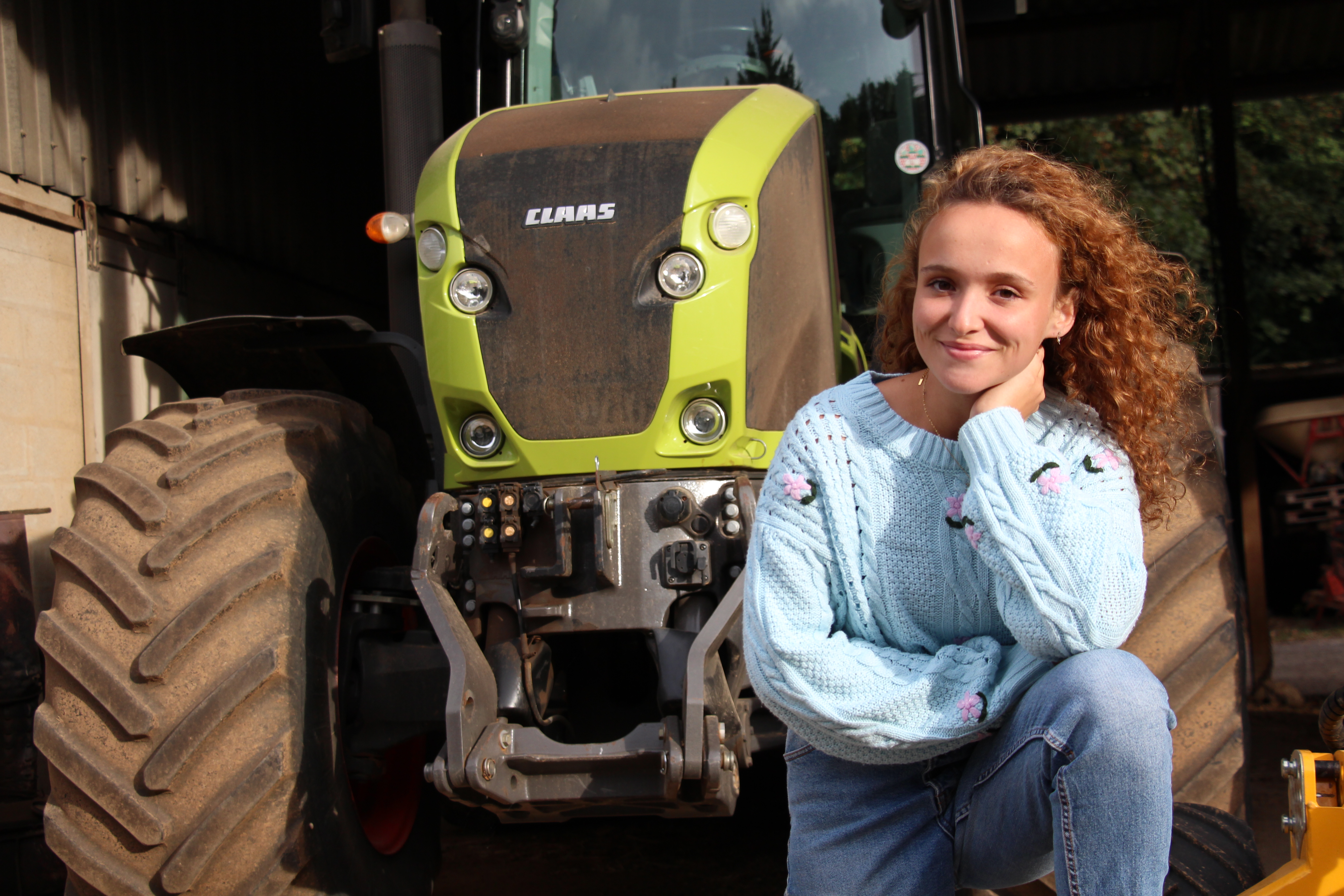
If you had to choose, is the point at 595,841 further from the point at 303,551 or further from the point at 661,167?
the point at 661,167

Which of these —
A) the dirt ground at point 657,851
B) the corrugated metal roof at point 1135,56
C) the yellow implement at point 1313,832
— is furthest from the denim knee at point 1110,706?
the corrugated metal roof at point 1135,56

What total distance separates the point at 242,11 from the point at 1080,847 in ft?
20.2

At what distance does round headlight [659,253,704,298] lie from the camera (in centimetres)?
263

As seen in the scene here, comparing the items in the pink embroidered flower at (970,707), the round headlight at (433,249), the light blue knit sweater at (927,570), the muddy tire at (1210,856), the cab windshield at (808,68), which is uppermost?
the cab windshield at (808,68)

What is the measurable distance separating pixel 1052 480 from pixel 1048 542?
0.33 feet

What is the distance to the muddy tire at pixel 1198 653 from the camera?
268 centimetres

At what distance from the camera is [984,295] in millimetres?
1660

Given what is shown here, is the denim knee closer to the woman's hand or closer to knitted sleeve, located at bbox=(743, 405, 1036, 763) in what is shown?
knitted sleeve, located at bbox=(743, 405, 1036, 763)

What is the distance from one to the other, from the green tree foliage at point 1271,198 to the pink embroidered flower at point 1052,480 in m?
12.9

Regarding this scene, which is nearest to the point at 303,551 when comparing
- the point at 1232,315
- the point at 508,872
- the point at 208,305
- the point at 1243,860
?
the point at 508,872

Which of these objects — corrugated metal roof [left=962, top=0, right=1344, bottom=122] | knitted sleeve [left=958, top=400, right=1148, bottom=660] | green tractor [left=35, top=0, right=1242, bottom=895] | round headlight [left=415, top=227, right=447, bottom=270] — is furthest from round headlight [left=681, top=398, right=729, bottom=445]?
corrugated metal roof [left=962, top=0, right=1344, bottom=122]

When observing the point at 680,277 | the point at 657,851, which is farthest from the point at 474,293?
the point at 657,851

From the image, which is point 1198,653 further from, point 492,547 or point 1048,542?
point 492,547

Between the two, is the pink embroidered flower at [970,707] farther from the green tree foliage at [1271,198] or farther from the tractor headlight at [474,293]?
the green tree foliage at [1271,198]
